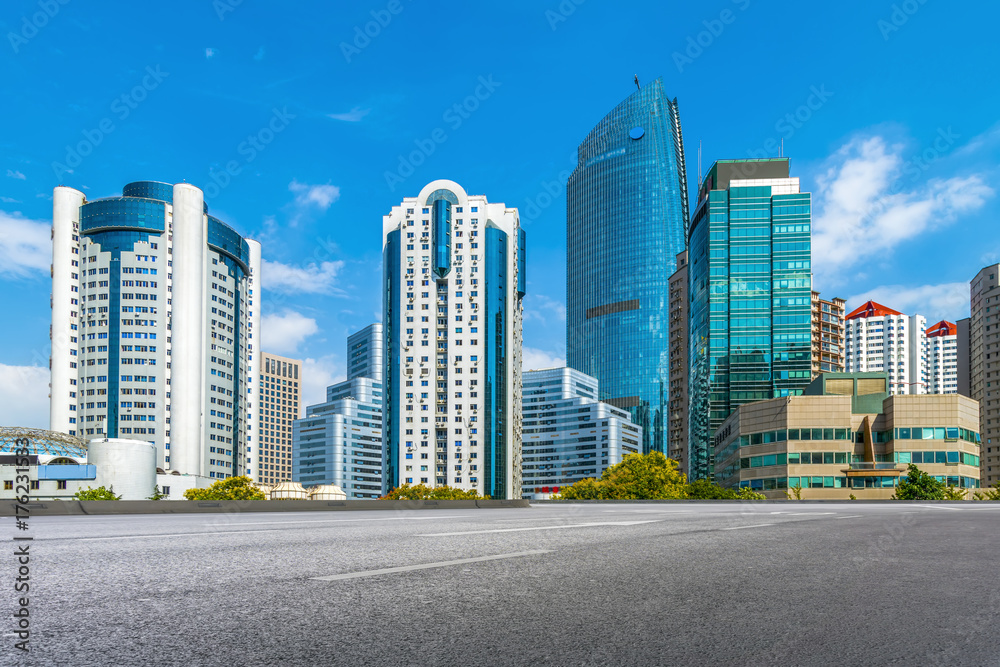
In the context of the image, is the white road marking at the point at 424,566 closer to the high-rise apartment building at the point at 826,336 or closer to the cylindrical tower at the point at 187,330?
the cylindrical tower at the point at 187,330

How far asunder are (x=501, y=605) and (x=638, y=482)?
71811 mm

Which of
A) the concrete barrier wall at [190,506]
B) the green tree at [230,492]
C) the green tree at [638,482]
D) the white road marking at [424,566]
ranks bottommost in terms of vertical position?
the green tree at [230,492]

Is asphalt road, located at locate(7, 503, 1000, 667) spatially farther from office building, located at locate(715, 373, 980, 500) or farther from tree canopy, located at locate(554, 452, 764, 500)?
office building, located at locate(715, 373, 980, 500)

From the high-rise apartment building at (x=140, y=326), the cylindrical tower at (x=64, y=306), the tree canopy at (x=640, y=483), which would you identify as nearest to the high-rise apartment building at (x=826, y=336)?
the tree canopy at (x=640, y=483)

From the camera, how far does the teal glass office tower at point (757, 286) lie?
137 meters

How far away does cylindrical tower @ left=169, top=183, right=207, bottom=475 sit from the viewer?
145750mm

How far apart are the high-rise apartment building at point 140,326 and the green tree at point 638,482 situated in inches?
3526

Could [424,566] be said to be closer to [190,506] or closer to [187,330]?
[190,506]

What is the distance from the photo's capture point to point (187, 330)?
150 metres

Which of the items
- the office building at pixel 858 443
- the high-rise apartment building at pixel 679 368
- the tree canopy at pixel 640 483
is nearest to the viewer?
the tree canopy at pixel 640 483

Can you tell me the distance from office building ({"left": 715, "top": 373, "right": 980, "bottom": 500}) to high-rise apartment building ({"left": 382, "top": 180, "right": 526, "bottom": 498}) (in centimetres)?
6569

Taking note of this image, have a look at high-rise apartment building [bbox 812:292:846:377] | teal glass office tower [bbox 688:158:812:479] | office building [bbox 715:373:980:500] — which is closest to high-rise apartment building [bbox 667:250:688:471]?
high-rise apartment building [bbox 812:292:846:377]

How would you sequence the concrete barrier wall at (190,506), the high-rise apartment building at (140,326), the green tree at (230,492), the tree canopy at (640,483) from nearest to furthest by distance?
1. the concrete barrier wall at (190,506)
2. the tree canopy at (640,483)
3. the green tree at (230,492)
4. the high-rise apartment building at (140,326)

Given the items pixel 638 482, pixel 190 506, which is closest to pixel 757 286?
pixel 638 482
